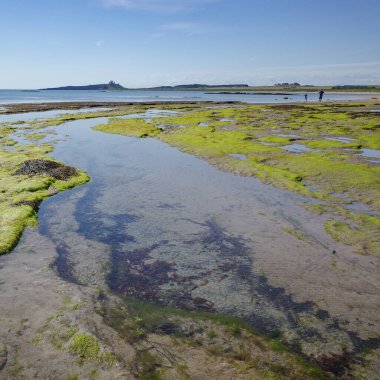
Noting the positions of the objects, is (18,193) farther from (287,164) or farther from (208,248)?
(287,164)

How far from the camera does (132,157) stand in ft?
101

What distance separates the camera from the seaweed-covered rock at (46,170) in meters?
23.2

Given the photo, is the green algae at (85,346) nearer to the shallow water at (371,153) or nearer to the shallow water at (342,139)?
the shallow water at (371,153)

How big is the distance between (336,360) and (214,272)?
4662mm

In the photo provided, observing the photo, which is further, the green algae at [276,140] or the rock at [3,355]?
the green algae at [276,140]

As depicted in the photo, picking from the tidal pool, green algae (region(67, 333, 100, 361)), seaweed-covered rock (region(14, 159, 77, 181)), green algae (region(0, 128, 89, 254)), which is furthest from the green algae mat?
green algae (region(67, 333, 100, 361))

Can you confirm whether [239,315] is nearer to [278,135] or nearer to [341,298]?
[341,298]

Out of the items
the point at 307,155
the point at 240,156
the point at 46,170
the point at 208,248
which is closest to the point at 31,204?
the point at 46,170

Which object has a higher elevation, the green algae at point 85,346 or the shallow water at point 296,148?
the green algae at point 85,346

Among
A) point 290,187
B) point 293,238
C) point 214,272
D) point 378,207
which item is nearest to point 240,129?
point 290,187

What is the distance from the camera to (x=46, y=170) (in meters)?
23.8

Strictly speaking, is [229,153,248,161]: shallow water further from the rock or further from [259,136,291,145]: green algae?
the rock

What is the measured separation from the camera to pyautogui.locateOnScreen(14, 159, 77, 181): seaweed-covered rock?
23.2 metres

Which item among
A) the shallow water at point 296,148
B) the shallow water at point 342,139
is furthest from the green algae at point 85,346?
the shallow water at point 342,139
